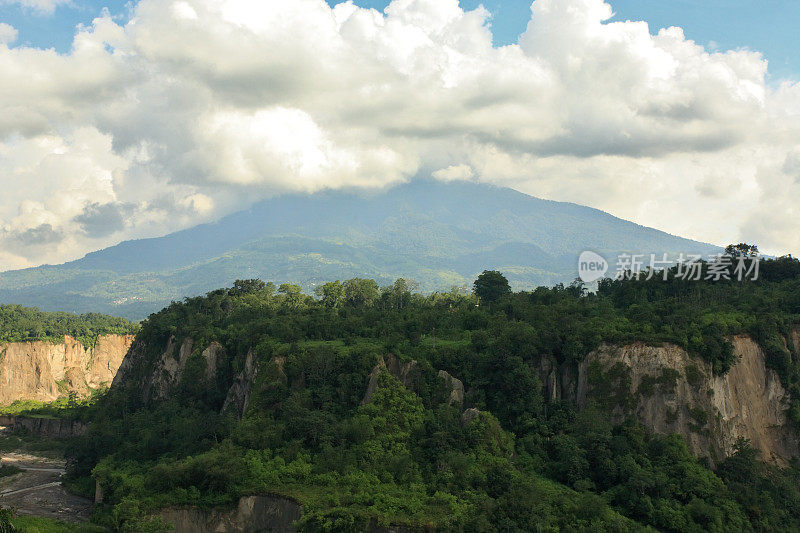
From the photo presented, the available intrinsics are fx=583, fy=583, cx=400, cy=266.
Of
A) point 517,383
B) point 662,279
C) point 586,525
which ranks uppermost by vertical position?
point 662,279

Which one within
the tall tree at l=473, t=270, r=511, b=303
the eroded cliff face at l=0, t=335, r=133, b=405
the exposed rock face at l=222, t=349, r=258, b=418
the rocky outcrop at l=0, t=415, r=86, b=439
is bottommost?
the rocky outcrop at l=0, t=415, r=86, b=439

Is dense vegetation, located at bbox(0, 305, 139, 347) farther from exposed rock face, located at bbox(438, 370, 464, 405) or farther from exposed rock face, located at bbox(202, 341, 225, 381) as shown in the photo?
exposed rock face, located at bbox(438, 370, 464, 405)

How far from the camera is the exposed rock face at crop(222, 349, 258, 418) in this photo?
42.8 meters

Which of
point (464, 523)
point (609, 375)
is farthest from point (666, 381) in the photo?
point (464, 523)

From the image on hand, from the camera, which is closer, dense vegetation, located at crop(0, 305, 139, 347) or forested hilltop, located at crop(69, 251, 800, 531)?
forested hilltop, located at crop(69, 251, 800, 531)

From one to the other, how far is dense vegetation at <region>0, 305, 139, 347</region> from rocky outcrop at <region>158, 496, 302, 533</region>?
266ft

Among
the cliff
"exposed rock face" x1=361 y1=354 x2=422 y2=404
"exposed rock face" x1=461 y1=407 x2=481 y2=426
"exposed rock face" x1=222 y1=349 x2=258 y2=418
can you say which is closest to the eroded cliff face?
"exposed rock face" x1=222 y1=349 x2=258 y2=418

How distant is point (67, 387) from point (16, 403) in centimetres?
1527

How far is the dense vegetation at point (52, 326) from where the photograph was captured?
9650 cm

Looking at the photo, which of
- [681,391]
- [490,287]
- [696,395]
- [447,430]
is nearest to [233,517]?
[447,430]

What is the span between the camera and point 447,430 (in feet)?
107

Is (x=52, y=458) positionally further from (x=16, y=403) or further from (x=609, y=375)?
(x=609, y=375)

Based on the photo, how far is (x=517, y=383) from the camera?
36.1 metres

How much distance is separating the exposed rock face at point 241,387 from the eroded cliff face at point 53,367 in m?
65.0
